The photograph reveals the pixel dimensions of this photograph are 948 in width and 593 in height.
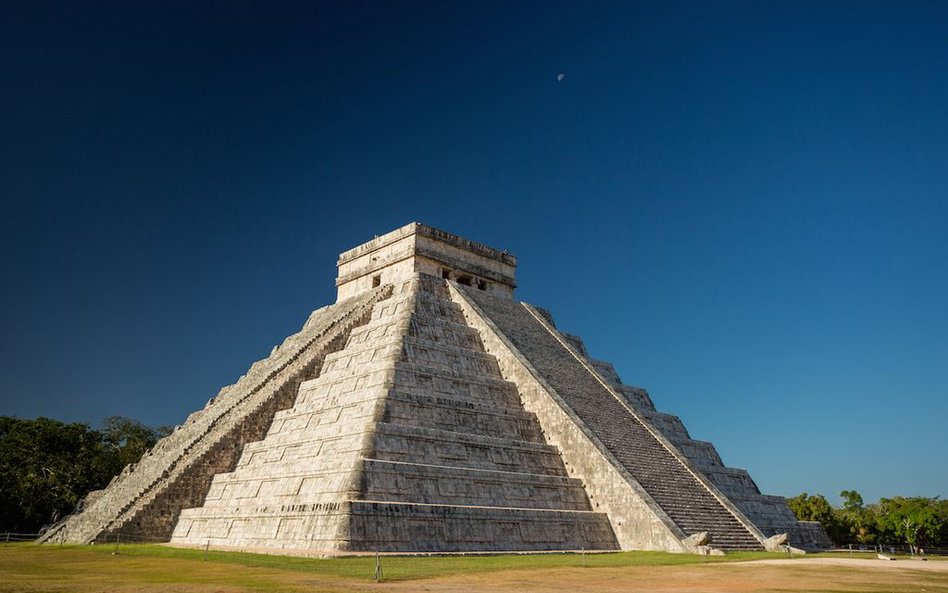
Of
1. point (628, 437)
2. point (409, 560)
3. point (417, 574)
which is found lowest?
point (417, 574)

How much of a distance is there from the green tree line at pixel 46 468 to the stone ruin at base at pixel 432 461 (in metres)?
5.58

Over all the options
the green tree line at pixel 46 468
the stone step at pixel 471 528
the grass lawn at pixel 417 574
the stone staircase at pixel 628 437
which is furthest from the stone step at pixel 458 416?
the green tree line at pixel 46 468

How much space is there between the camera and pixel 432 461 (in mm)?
18250

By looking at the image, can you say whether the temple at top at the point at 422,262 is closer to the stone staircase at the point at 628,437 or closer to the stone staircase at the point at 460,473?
the stone staircase at the point at 628,437

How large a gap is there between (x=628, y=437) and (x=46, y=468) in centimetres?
2468

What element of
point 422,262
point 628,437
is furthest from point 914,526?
point 422,262

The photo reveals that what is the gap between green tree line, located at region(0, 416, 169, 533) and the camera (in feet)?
95.5

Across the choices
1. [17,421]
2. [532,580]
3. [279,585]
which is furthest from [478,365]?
[17,421]

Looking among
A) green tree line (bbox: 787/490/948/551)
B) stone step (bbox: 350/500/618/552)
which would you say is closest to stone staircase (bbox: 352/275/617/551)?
stone step (bbox: 350/500/618/552)

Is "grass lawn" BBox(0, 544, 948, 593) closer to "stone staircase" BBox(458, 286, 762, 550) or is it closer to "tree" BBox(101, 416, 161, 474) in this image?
"stone staircase" BBox(458, 286, 762, 550)

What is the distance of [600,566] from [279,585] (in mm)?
6670

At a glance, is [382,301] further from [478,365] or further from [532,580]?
[532,580]

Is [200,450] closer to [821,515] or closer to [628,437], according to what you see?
[628,437]

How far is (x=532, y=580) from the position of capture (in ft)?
38.0
